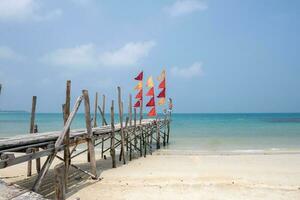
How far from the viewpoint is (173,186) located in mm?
9414

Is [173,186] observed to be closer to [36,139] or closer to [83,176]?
[83,176]

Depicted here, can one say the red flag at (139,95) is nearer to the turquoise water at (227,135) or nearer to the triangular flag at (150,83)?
the triangular flag at (150,83)

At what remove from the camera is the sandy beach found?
8.59 metres

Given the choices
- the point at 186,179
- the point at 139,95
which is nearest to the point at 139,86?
the point at 139,95

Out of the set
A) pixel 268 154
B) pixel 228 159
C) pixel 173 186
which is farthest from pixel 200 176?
pixel 268 154

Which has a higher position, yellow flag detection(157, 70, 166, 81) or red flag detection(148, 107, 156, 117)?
yellow flag detection(157, 70, 166, 81)

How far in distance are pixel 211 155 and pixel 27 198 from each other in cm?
1303

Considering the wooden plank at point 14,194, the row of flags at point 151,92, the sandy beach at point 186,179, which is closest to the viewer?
the wooden plank at point 14,194

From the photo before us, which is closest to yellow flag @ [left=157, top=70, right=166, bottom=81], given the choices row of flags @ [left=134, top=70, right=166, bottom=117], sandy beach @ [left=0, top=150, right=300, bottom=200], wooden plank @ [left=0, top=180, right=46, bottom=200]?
row of flags @ [left=134, top=70, right=166, bottom=117]

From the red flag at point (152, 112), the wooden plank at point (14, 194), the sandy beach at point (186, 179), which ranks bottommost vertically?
the sandy beach at point (186, 179)

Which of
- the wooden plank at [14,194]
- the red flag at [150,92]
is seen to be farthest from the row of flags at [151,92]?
the wooden plank at [14,194]

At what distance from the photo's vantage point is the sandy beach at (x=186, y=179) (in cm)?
859

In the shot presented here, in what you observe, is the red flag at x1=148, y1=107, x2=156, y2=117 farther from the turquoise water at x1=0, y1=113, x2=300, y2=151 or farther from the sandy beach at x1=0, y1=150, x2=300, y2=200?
the sandy beach at x1=0, y1=150, x2=300, y2=200

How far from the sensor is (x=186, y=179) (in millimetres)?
10586
